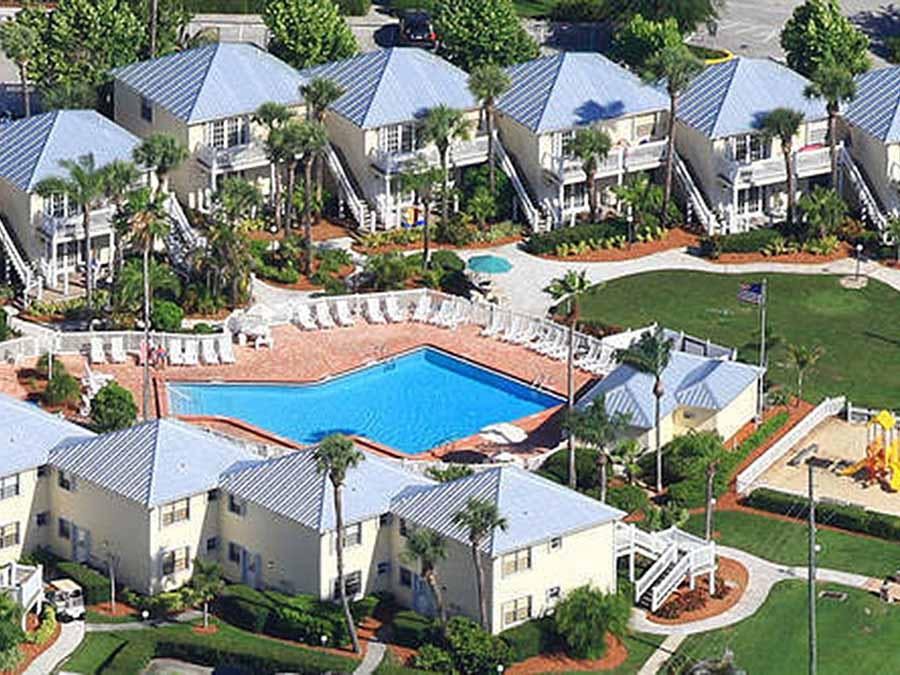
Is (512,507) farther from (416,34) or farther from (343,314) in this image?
(416,34)

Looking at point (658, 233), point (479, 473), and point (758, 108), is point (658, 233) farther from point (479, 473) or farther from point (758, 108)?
point (479, 473)

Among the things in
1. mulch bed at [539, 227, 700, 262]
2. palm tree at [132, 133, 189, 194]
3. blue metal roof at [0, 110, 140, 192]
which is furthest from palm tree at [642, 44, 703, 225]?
blue metal roof at [0, 110, 140, 192]

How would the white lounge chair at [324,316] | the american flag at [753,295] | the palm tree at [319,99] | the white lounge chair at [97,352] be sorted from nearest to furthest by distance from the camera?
the american flag at [753,295], the white lounge chair at [97,352], the white lounge chair at [324,316], the palm tree at [319,99]

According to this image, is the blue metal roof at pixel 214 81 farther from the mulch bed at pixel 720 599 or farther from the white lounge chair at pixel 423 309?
the mulch bed at pixel 720 599

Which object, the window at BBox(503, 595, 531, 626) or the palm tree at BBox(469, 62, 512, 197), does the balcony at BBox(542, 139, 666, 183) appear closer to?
the palm tree at BBox(469, 62, 512, 197)

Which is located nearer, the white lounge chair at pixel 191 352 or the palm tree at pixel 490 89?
the white lounge chair at pixel 191 352

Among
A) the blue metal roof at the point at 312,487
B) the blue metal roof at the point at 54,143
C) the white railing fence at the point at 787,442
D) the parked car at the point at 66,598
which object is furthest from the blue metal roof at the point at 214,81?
the parked car at the point at 66,598
